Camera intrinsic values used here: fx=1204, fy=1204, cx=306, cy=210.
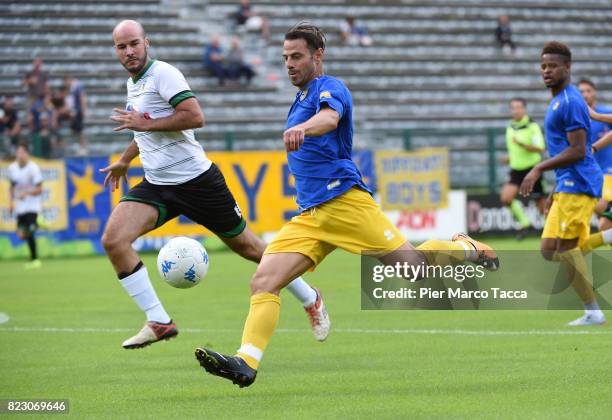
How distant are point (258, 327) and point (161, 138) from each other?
2.42m

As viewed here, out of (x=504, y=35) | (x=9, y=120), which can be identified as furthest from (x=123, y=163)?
(x=504, y=35)

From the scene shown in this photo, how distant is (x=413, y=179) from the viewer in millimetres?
25094

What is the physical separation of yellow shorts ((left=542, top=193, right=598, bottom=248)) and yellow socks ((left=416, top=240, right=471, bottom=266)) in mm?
2508

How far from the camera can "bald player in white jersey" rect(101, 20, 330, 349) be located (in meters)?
8.84

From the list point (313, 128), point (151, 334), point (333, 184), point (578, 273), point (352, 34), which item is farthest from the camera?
point (352, 34)

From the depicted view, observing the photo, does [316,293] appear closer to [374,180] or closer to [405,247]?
[405,247]

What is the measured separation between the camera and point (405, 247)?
310 inches

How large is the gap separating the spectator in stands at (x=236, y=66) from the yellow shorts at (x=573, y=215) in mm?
20974

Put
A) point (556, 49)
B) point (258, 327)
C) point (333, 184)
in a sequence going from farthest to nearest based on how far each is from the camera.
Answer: point (556, 49) < point (333, 184) < point (258, 327)

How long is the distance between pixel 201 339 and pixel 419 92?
23210 millimetres

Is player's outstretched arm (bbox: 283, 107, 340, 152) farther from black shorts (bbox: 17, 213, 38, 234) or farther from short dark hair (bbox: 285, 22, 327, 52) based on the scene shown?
black shorts (bbox: 17, 213, 38, 234)

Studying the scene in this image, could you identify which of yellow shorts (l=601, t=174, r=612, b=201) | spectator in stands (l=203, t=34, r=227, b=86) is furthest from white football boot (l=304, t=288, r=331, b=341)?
spectator in stands (l=203, t=34, r=227, b=86)

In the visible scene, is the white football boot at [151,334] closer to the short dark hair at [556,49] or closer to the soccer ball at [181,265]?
the soccer ball at [181,265]

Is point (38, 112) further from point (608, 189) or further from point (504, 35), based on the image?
point (608, 189)
